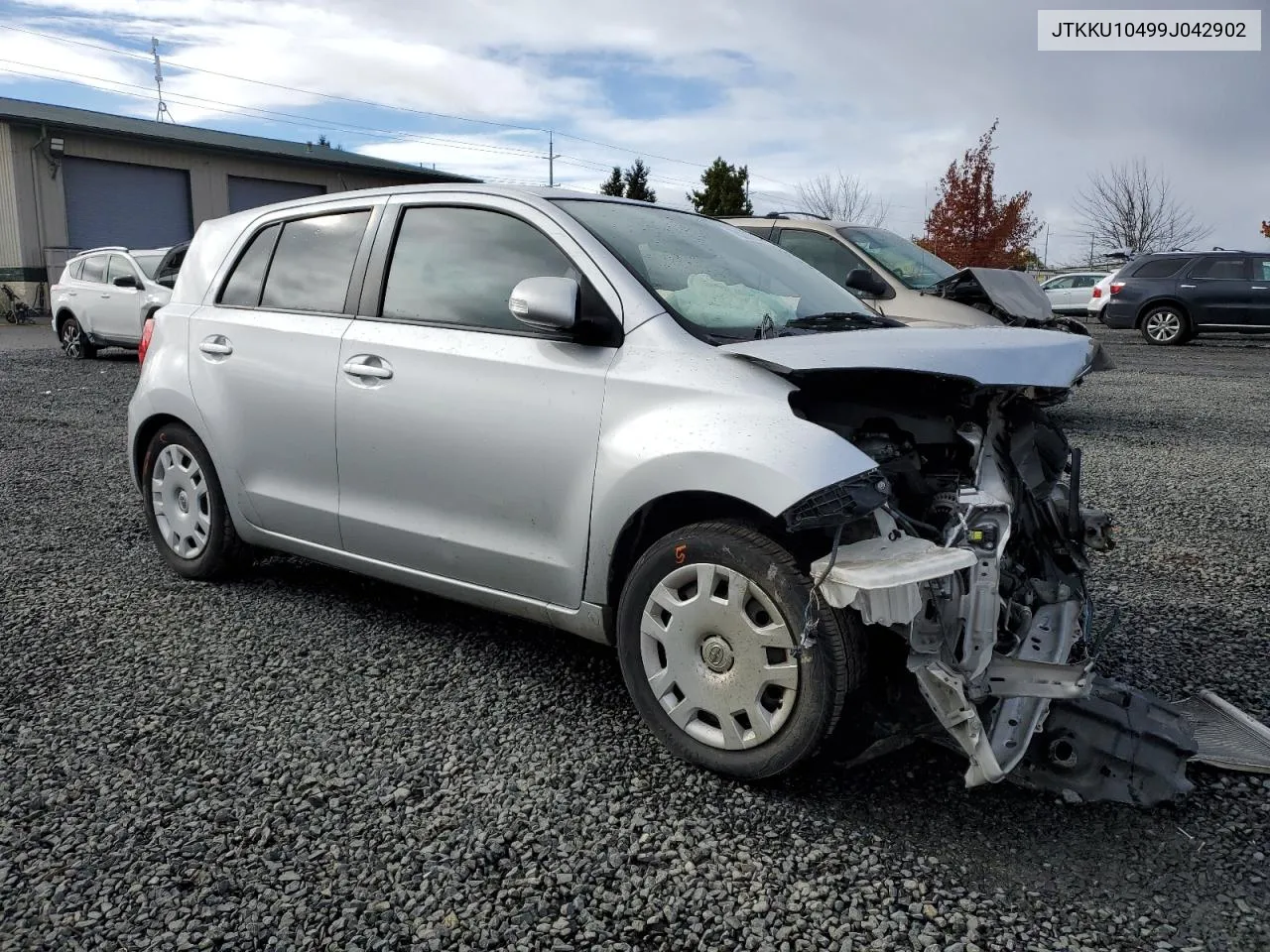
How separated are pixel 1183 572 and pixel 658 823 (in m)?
3.39

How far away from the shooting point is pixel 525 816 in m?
2.86

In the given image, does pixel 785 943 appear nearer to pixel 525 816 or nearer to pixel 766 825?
pixel 766 825

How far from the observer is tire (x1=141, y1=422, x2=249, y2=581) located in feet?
15.3

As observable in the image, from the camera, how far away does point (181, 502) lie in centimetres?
483

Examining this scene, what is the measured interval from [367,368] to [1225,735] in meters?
3.13

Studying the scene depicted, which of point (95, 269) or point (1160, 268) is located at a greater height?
point (1160, 268)

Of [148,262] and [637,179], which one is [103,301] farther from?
[637,179]

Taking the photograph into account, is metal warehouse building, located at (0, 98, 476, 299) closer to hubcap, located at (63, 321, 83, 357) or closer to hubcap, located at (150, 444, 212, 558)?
hubcap, located at (63, 321, 83, 357)

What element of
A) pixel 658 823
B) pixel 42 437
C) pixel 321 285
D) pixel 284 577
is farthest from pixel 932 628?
pixel 42 437

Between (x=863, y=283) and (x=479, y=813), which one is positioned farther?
(x=863, y=283)

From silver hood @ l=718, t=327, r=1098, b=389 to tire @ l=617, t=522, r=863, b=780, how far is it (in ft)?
1.73

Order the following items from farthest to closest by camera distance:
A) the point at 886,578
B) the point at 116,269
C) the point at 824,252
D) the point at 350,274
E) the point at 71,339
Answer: the point at 71,339 → the point at 116,269 → the point at 824,252 → the point at 350,274 → the point at 886,578

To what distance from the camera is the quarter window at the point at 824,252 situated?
30.2 feet

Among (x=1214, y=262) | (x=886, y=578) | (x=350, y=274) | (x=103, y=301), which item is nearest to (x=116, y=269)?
(x=103, y=301)
